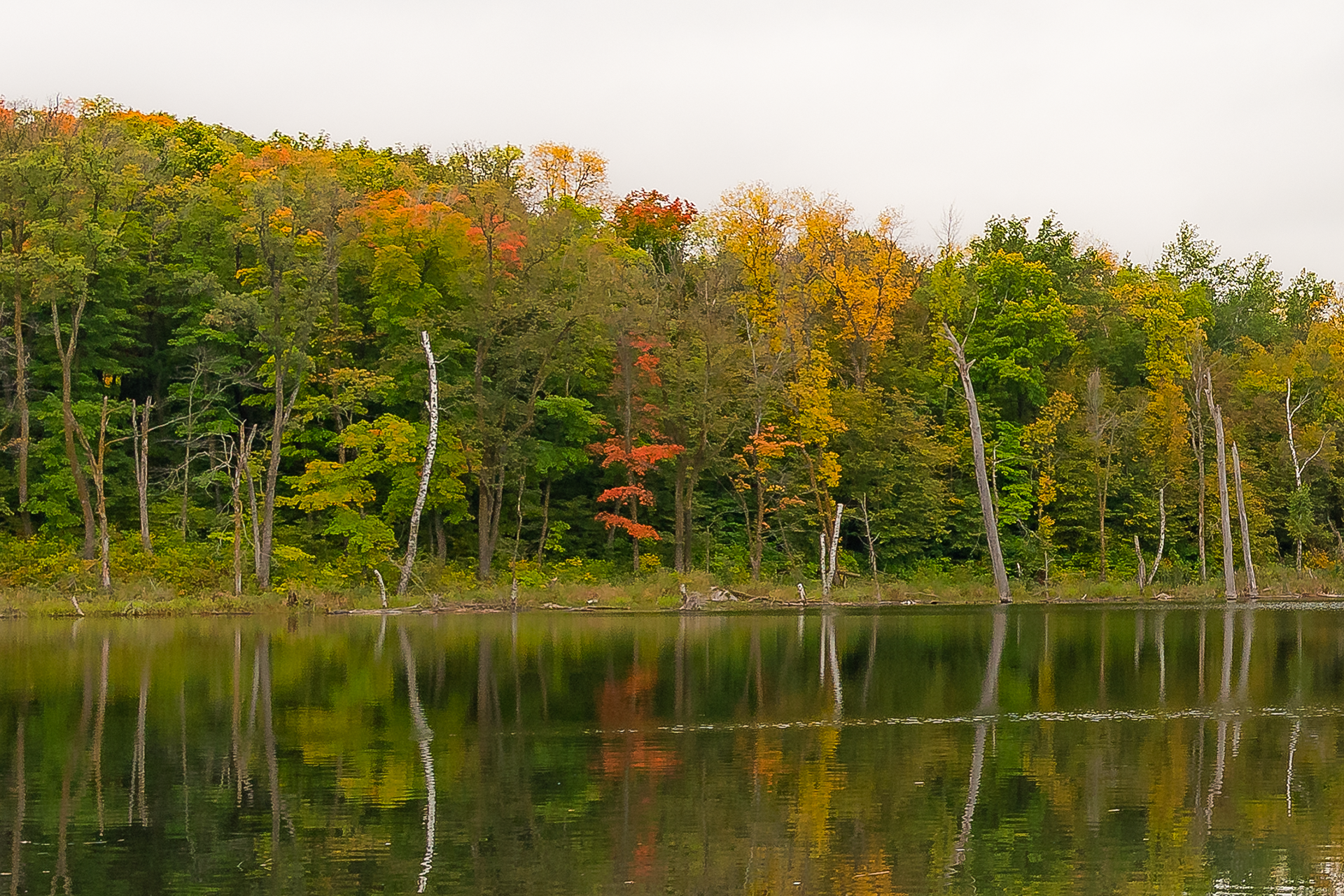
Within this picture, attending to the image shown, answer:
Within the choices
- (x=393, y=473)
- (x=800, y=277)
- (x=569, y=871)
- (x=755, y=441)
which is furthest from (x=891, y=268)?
(x=569, y=871)

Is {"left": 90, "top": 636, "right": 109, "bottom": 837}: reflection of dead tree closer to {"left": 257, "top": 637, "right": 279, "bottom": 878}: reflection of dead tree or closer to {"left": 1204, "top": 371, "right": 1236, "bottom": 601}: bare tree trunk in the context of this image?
{"left": 257, "top": 637, "right": 279, "bottom": 878}: reflection of dead tree

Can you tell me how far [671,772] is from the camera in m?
15.2

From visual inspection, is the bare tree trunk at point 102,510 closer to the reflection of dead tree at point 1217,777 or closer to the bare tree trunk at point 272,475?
the bare tree trunk at point 272,475

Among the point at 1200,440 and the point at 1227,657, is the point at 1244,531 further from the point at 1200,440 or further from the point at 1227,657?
the point at 1227,657

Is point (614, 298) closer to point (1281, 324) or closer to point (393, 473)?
point (393, 473)

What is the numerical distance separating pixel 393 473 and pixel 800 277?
18.0 meters

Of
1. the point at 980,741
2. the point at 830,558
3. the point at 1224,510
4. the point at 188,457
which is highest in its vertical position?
the point at 188,457

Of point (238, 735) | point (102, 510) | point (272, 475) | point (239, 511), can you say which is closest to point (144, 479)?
point (102, 510)

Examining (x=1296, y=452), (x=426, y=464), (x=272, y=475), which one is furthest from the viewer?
(x=1296, y=452)

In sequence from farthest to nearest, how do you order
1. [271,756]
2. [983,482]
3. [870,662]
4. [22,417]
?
[983,482], [22,417], [870,662], [271,756]

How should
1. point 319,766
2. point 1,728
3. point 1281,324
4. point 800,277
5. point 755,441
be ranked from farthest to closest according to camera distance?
point 1281,324 < point 800,277 < point 755,441 < point 1,728 < point 319,766

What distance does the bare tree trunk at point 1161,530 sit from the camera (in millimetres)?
59250

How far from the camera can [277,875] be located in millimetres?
10828

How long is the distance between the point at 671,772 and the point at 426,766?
259 cm
